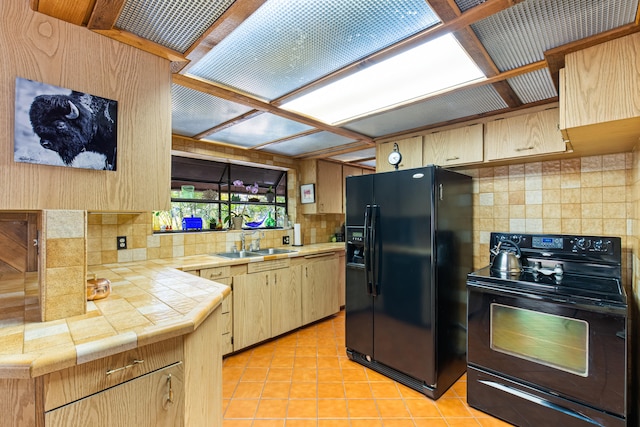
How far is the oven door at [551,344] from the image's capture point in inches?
60.9

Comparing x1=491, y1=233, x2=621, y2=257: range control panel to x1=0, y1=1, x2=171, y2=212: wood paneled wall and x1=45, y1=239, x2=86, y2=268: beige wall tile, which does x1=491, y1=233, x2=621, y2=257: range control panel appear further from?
x1=45, y1=239, x2=86, y2=268: beige wall tile

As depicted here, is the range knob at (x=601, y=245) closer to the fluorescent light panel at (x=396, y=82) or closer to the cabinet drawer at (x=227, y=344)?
the fluorescent light panel at (x=396, y=82)

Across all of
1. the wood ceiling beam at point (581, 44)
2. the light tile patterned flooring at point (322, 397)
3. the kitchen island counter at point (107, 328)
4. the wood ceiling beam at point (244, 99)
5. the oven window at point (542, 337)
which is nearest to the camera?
the kitchen island counter at point (107, 328)

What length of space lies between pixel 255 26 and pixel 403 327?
2242 mm

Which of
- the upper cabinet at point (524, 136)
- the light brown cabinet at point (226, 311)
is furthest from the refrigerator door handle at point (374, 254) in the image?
the light brown cabinet at point (226, 311)

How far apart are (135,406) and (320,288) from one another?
2662 millimetres

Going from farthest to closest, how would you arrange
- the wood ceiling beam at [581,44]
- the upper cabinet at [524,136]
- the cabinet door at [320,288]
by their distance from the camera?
the cabinet door at [320,288] < the upper cabinet at [524,136] < the wood ceiling beam at [581,44]

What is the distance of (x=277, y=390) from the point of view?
7.33 ft

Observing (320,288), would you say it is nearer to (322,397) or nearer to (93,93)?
(322,397)

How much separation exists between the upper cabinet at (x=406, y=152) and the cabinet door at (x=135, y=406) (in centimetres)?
248

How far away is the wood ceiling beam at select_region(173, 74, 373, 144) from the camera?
179 centimetres

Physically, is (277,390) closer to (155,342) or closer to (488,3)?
(155,342)

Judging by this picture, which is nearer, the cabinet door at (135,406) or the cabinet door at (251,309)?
the cabinet door at (135,406)

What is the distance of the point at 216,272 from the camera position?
2635mm
